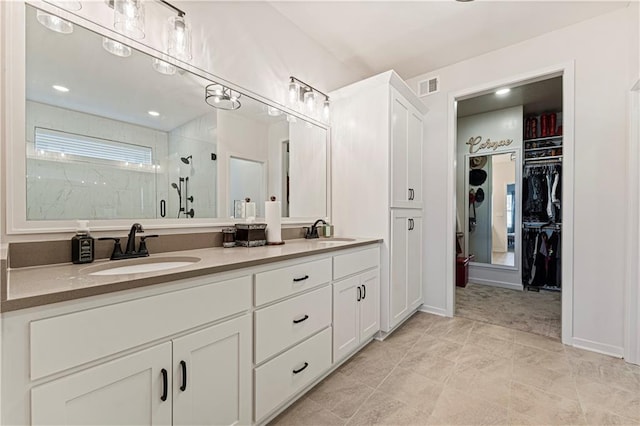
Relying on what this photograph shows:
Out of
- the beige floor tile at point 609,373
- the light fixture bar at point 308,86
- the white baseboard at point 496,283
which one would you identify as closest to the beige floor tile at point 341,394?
the beige floor tile at point 609,373

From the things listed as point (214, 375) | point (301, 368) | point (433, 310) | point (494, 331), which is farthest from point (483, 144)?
point (214, 375)

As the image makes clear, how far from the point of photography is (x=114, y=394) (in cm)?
89

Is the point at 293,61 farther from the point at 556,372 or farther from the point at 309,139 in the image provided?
the point at 556,372

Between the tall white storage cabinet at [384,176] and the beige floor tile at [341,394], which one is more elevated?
the tall white storage cabinet at [384,176]

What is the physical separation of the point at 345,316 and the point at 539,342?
178 centimetres

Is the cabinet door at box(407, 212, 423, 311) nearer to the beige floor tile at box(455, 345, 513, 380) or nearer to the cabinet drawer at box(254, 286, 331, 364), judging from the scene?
the beige floor tile at box(455, 345, 513, 380)

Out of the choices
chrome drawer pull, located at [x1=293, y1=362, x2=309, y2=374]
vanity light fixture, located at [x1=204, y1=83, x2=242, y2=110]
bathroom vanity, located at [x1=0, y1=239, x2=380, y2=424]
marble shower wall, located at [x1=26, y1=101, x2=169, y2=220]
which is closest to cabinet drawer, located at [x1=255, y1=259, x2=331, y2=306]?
bathroom vanity, located at [x1=0, y1=239, x2=380, y2=424]

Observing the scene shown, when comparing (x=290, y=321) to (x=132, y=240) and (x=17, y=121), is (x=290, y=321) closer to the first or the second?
(x=132, y=240)

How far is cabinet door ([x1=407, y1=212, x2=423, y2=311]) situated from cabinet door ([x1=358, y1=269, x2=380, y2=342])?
546 mm

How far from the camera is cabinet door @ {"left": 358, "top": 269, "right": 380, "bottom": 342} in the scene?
215 cm

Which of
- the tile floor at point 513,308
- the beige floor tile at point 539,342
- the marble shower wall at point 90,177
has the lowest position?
the tile floor at point 513,308

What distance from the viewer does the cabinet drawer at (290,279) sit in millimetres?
1350

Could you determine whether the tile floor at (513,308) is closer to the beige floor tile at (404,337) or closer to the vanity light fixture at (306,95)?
the beige floor tile at (404,337)

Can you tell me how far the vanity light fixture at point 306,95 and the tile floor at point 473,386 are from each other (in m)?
2.12
